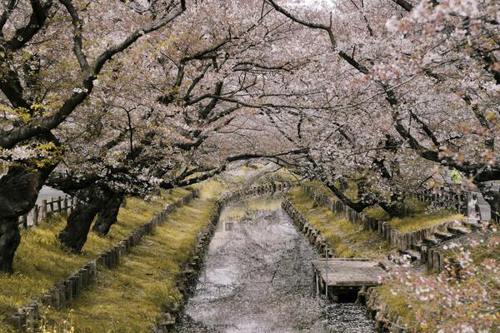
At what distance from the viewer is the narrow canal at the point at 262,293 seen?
17.9 meters

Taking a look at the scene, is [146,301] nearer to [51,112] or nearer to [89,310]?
[89,310]

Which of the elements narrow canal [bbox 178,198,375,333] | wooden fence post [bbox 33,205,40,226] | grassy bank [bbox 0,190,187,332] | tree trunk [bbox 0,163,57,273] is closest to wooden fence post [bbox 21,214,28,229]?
grassy bank [bbox 0,190,187,332]

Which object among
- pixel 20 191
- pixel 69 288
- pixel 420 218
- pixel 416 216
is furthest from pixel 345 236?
pixel 20 191

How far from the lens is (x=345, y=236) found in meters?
29.1

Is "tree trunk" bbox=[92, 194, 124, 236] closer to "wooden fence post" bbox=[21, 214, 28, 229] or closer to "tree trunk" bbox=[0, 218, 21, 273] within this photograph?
"wooden fence post" bbox=[21, 214, 28, 229]

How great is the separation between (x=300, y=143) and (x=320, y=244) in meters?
8.87

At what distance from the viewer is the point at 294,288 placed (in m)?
22.8

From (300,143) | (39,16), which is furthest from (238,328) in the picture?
(39,16)

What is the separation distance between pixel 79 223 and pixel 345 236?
14420mm

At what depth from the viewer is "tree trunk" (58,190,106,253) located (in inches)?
763

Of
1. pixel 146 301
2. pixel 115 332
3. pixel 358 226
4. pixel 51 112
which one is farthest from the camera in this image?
pixel 358 226

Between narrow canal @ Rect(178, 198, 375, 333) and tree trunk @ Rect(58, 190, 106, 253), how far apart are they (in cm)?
443

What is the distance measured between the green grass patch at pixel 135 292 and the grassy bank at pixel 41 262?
92 cm

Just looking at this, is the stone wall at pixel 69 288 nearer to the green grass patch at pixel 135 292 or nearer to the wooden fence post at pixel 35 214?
the green grass patch at pixel 135 292
